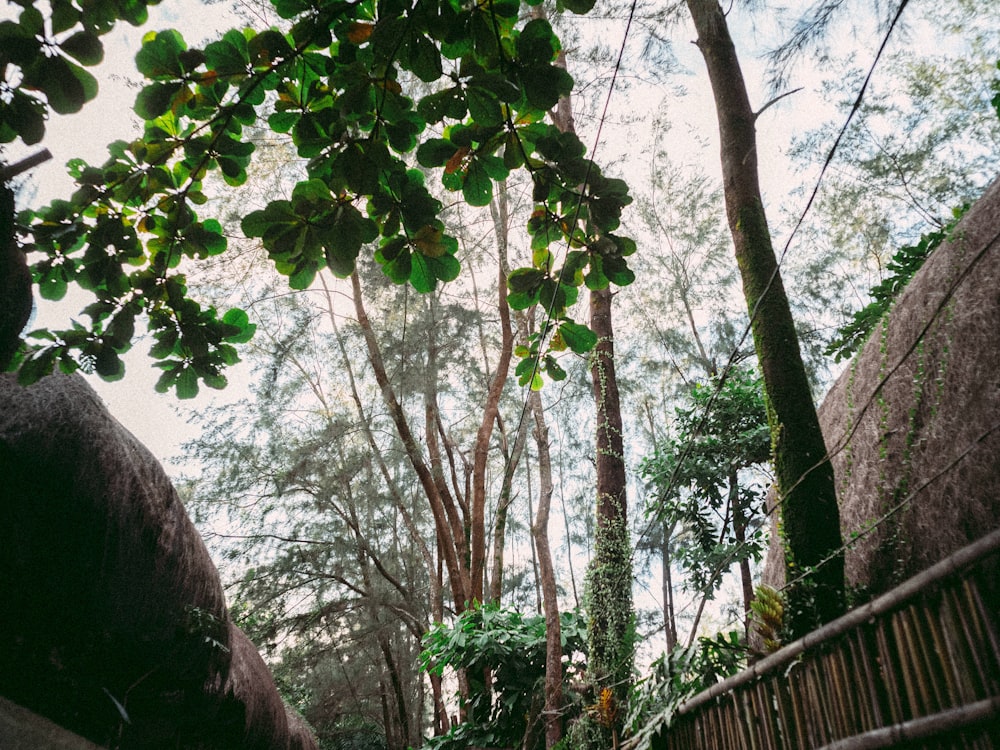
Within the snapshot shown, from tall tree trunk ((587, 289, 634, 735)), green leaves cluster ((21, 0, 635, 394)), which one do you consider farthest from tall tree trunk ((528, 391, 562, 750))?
green leaves cluster ((21, 0, 635, 394))

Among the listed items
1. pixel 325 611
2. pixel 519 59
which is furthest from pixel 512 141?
pixel 325 611

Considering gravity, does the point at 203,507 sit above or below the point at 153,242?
above

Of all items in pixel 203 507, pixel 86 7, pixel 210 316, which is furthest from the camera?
pixel 203 507

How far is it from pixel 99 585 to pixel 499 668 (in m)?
2.36

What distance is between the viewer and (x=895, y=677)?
119cm

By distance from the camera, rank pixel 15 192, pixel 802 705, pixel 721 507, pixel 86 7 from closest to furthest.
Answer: pixel 86 7 → pixel 15 192 → pixel 802 705 → pixel 721 507

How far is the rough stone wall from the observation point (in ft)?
5.23

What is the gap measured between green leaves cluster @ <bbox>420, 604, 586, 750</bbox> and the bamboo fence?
172 centimetres

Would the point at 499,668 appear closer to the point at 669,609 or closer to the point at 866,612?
the point at 669,609

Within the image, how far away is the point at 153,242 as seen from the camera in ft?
3.80

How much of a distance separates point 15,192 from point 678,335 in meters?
9.19

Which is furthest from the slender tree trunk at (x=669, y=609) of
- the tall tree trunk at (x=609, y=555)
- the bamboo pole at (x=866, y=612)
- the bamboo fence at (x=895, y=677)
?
the bamboo fence at (x=895, y=677)

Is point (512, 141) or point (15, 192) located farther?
point (15, 192)

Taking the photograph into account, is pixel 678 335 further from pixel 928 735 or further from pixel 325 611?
pixel 928 735
